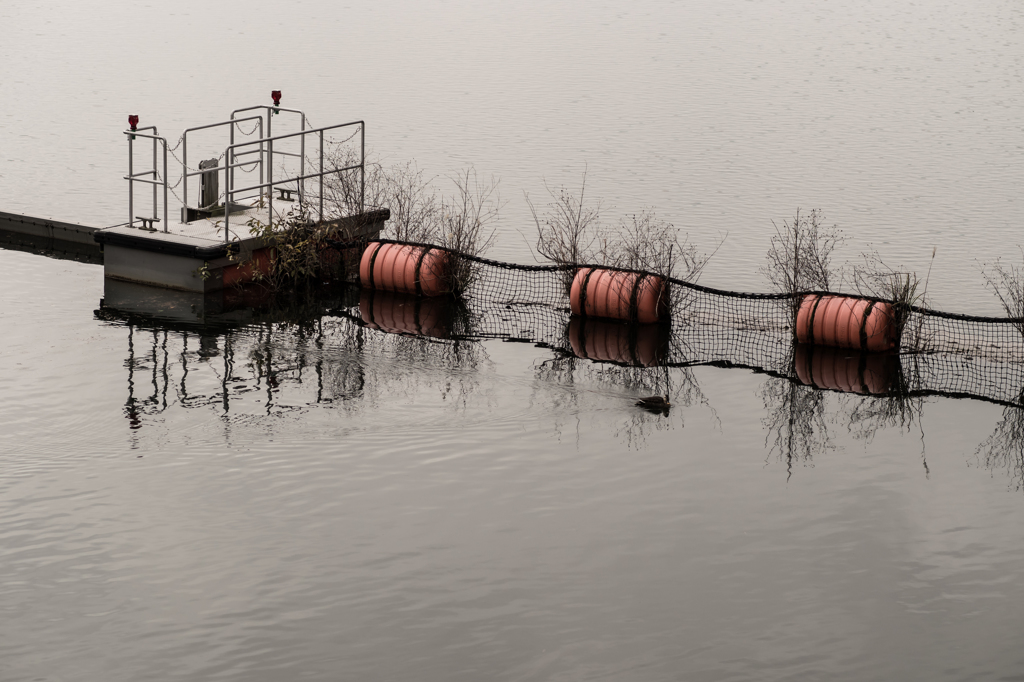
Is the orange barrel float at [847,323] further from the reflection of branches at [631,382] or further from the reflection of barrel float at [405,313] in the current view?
the reflection of barrel float at [405,313]

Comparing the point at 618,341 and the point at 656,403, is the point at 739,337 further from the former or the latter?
the point at 656,403

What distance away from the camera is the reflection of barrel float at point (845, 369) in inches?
740

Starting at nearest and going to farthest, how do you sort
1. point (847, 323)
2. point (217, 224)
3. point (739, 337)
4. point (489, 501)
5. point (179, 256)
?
point (489, 501) → point (847, 323) → point (739, 337) → point (179, 256) → point (217, 224)

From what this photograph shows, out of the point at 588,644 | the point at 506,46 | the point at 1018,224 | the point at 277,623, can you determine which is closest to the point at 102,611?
the point at 277,623

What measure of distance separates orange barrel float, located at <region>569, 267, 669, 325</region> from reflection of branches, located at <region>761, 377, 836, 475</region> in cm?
263

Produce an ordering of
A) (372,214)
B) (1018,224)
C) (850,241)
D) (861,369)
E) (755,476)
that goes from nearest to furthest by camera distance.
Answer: (755,476), (861,369), (372,214), (850,241), (1018,224)

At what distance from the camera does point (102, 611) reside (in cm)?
1234

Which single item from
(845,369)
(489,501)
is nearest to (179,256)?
(489,501)

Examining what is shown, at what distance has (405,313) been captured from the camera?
21.9 metres

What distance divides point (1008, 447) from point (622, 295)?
20.0ft

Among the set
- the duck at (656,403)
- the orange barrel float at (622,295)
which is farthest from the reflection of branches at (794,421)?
the orange barrel float at (622,295)

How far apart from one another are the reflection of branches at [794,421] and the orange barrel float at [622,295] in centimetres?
263

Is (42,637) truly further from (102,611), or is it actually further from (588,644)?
(588,644)

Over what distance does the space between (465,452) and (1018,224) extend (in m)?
16.1
